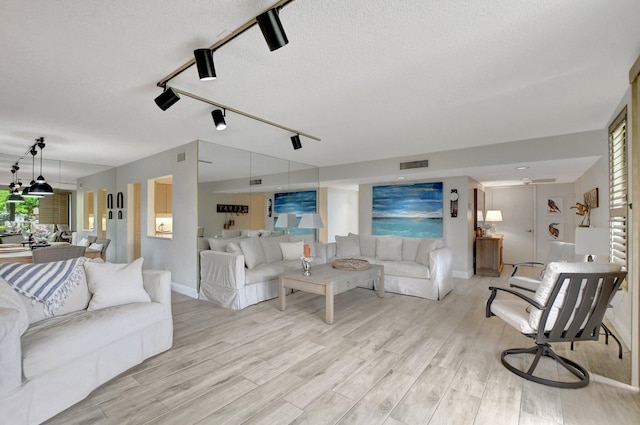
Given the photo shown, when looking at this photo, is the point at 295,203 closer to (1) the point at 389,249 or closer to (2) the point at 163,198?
(1) the point at 389,249

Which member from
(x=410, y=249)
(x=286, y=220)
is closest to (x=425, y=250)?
(x=410, y=249)

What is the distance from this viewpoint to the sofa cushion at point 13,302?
2.01 m

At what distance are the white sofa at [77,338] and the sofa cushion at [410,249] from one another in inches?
156

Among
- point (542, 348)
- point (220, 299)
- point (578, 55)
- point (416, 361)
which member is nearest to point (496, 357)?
point (542, 348)

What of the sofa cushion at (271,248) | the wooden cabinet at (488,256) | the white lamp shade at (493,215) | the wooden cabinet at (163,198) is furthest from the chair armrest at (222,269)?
the white lamp shade at (493,215)

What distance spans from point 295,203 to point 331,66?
14.4 ft

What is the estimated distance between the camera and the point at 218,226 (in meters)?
5.11

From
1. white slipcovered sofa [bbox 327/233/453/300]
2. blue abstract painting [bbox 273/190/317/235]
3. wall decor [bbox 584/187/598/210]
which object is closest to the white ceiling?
wall decor [bbox 584/187/598/210]

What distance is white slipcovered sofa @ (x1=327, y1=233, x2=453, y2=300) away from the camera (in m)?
4.68

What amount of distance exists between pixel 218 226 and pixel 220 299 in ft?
4.26

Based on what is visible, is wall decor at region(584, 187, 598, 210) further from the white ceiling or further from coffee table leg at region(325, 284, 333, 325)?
coffee table leg at region(325, 284, 333, 325)

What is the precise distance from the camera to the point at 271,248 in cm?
534

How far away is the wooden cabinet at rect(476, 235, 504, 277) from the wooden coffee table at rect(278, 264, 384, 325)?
3528mm

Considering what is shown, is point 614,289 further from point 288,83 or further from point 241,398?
point 288,83
